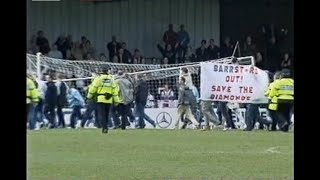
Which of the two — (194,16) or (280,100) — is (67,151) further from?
(194,16)

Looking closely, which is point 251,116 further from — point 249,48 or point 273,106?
point 249,48

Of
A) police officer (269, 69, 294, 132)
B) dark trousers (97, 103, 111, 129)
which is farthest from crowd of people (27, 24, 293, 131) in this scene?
police officer (269, 69, 294, 132)

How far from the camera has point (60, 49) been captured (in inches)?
516

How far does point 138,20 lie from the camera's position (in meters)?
14.5

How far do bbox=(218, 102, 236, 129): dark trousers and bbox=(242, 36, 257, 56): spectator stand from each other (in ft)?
6.60

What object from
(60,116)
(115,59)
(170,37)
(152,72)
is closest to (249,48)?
(170,37)

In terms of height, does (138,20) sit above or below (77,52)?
above

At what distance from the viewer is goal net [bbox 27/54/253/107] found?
440 inches

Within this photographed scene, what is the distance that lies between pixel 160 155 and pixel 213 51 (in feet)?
19.7

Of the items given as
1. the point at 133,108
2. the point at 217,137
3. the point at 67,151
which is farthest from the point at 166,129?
the point at 67,151

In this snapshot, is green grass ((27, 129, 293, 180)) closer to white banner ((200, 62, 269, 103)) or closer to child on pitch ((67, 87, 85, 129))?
child on pitch ((67, 87, 85, 129))

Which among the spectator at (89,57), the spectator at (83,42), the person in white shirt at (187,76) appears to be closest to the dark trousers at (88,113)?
the person in white shirt at (187,76)

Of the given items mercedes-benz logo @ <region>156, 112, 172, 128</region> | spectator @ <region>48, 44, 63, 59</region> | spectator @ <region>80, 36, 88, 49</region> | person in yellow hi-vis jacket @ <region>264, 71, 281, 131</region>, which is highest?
spectator @ <region>80, 36, 88, 49</region>

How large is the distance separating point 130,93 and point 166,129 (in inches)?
34.5
